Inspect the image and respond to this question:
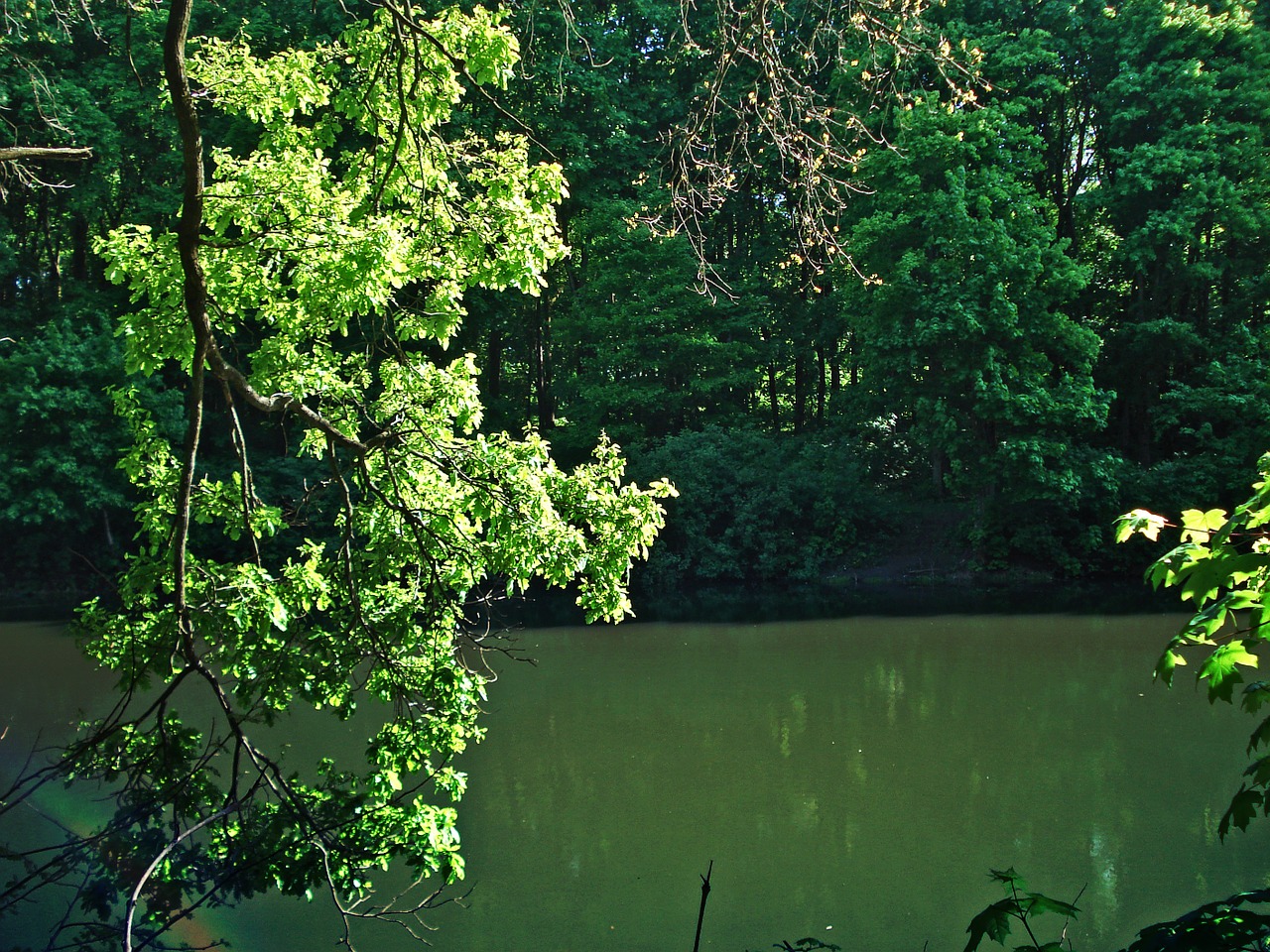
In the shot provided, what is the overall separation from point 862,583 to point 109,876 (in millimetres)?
13530

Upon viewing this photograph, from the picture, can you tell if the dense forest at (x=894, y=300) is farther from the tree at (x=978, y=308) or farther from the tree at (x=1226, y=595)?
the tree at (x=1226, y=595)

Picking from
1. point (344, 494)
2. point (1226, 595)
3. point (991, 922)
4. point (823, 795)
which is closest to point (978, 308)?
point (823, 795)

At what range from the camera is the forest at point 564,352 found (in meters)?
4.66

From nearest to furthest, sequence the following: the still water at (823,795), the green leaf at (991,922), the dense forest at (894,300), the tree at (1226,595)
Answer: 1. the green leaf at (991,922)
2. the tree at (1226,595)
3. the still water at (823,795)
4. the dense forest at (894,300)

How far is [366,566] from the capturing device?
522 centimetres

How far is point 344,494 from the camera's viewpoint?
4.91 meters

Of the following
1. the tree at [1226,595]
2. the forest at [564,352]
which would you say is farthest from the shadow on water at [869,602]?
the tree at [1226,595]

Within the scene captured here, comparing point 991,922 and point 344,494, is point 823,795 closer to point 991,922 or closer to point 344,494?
point 344,494

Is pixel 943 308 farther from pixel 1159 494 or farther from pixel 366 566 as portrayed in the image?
pixel 366 566

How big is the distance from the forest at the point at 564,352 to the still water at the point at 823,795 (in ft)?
2.25

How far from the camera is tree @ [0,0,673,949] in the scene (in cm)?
427

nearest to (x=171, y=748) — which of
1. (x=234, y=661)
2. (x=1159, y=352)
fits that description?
(x=234, y=661)

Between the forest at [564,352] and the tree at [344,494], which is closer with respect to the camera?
the tree at [344,494]

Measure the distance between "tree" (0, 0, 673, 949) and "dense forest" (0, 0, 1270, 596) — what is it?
29.9 ft
